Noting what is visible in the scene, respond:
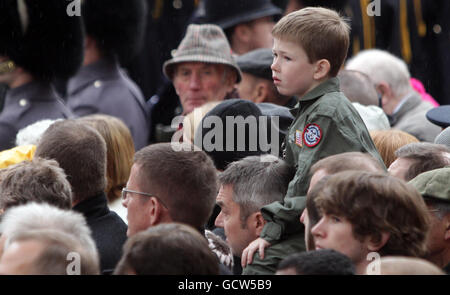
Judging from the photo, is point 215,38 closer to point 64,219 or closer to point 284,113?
point 284,113

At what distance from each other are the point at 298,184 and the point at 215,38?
2.62m

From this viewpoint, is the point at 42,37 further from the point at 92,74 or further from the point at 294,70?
the point at 294,70

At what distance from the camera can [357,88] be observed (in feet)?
18.8

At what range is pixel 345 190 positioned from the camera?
10.2 feet

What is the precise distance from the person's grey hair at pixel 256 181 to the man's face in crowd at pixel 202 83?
6.65 ft

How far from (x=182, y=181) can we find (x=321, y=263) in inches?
41.9

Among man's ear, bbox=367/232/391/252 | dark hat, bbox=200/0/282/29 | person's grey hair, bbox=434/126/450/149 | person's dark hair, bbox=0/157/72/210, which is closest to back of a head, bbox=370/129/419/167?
person's grey hair, bbox=434/126/450/149

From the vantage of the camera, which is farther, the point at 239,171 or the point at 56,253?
the point at 239,171

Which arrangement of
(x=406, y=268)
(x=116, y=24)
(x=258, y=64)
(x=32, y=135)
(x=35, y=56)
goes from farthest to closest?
(x=116, y=24), (x=35, y=56), (x=258, y=64), (x=32, y=135), (x=406, y=268)

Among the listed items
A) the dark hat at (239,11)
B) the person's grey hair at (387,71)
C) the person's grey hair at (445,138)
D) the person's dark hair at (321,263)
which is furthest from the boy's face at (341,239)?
the dark hat at (239,11)

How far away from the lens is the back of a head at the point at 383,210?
307cm

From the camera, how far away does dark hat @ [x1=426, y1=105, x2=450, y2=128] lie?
484cm

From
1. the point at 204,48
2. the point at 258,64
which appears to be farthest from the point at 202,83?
the point at 258,64
